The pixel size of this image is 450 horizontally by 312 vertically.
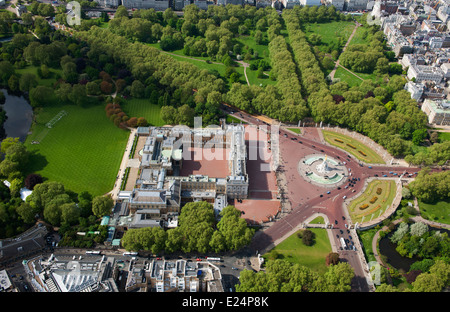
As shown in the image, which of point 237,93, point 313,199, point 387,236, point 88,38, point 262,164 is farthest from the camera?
point 88,38

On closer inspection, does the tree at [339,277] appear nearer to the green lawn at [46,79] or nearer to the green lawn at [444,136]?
the green lawn at [444,136]

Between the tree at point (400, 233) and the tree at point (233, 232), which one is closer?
the tree at point (233, 232)

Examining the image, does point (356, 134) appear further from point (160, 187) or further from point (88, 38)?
point (88, 38)

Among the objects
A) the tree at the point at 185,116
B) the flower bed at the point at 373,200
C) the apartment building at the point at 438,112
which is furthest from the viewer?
the apartment building at the point at 438,112

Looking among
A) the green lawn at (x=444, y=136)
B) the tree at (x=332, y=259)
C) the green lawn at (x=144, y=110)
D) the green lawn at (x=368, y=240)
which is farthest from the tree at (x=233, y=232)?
the green lawn at (x=444, y=136)

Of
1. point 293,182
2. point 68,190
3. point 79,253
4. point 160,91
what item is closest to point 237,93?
point 160,91

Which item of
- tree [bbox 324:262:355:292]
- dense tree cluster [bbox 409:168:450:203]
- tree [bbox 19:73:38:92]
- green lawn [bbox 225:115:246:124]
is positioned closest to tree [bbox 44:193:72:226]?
green lawn [bbox 225:115:246:124]
